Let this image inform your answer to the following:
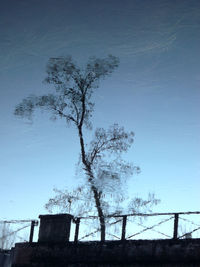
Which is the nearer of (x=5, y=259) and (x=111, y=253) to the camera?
(x=111, y=253)

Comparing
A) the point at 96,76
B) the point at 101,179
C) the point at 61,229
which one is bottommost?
the point at 61,229

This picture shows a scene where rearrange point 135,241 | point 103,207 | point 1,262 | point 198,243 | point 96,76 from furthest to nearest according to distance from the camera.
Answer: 1. point 96,76
2. point 103,207
3. point 1,262
4. point 135,241
5. point 198,243

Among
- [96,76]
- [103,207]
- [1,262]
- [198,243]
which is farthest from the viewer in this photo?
[96,76]

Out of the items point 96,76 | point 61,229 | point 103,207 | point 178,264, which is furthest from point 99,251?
point 96,76

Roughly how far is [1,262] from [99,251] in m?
5.93

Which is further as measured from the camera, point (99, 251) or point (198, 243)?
point (99, 251)

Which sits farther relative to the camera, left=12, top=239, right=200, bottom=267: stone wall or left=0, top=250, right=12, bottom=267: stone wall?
left=0, top=250, right=12, bottom=267: stone wall

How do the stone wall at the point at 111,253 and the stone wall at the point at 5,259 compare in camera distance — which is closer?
the stone wall at the point at 111,253

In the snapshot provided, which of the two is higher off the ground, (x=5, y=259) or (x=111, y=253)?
(x=111, y=253)

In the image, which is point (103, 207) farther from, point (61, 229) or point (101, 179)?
point (61, 229)

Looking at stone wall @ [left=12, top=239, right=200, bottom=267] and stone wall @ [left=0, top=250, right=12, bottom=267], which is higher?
stone wall @ [left=12, top=239, right=200, bottom=267]

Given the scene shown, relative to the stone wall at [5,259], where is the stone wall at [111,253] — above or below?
above

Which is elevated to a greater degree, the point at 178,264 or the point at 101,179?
the point at 101,179

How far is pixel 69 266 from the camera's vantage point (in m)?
16.1
